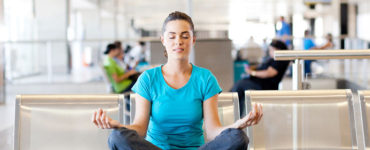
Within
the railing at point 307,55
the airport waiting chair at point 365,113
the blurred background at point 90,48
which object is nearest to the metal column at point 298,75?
the railing at point 307,55

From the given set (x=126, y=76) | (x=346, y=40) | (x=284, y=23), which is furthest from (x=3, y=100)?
(x=284, y=23)

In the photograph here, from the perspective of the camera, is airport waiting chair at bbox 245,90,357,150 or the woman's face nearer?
the woman's face

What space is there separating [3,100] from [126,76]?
352 centimetres

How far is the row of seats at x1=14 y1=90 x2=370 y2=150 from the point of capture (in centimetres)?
261

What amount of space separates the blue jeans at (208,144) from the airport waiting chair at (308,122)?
574mm

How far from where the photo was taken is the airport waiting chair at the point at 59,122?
103 inches

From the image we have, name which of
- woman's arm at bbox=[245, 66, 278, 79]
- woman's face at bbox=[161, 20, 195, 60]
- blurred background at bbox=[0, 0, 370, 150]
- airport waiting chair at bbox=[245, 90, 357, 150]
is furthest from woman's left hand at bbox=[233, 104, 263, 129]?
woman's arm at bbox=[245, 66, 278, 79]

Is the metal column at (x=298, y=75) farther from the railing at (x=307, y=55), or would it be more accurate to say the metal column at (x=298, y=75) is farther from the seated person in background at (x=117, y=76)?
the seated person in background at (x=117, y=76)

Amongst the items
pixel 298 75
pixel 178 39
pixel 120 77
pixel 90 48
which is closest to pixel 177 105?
pixel 178 39

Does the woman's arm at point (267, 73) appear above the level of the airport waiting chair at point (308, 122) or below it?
above

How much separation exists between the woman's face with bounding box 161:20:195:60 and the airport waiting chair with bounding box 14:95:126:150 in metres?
0.44

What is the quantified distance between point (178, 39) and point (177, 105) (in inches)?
12.2

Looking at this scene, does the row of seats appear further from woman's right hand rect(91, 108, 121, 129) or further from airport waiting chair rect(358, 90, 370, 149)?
woman's right hand rect(91, 108, 121, 129)

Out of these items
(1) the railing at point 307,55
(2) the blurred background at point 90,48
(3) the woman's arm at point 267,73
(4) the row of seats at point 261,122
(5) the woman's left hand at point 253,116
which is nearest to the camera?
(5) the woman's left hand at point 253,116
